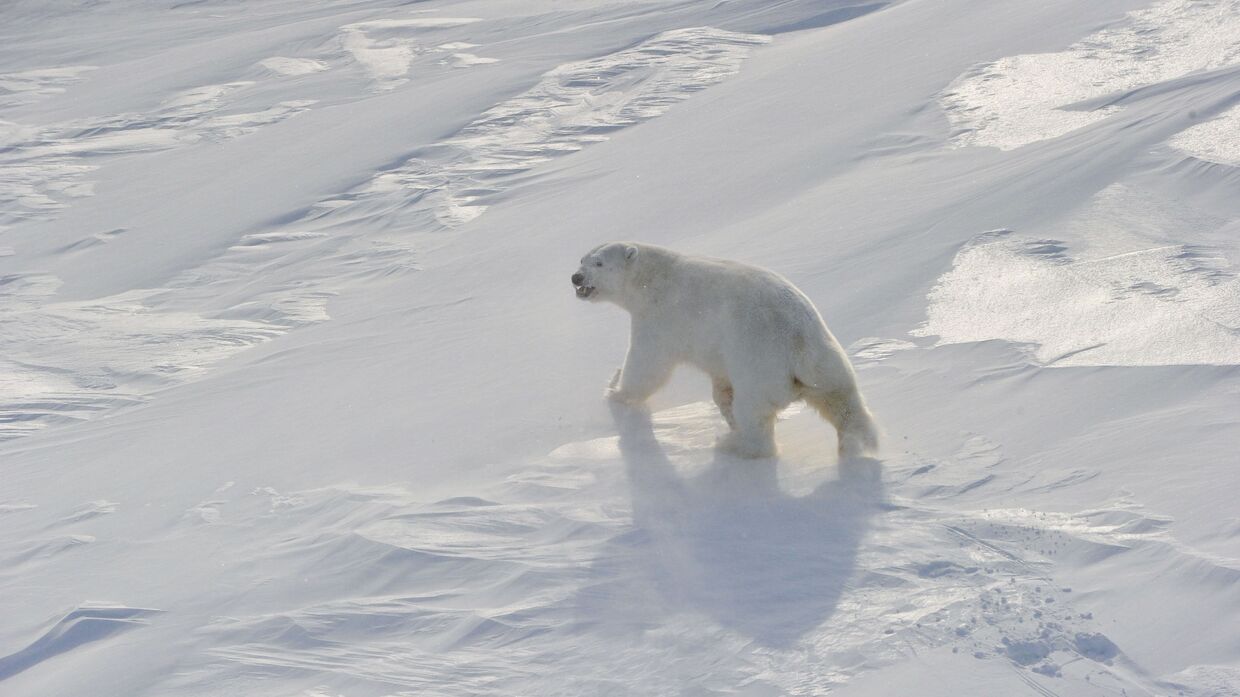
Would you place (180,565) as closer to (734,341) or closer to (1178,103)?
(734,341)

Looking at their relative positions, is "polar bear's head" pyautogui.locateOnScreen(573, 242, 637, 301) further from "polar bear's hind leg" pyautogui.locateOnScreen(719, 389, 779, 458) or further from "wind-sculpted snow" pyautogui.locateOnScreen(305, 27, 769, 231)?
"wind-sculpted snow" pyautogui.locateOnScreen(305, 27, 769, 231)

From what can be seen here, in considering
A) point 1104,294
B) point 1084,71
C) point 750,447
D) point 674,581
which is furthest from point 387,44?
point 674,581

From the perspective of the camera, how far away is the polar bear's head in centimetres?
590

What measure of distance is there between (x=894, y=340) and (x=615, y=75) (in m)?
6.95

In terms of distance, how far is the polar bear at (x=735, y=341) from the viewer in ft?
16.3

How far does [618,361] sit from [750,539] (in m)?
2.39

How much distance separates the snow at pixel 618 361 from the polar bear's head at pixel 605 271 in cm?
58

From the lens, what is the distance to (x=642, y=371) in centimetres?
579

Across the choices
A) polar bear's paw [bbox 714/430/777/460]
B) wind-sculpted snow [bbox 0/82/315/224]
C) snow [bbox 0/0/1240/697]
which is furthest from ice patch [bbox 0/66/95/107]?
polar bear's paw [bbox 714/430/777/460]

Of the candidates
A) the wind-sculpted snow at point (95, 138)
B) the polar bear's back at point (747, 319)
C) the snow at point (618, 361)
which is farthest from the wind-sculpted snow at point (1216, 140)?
the wind-sculpted snow at point (95, 138)

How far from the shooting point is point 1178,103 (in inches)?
337

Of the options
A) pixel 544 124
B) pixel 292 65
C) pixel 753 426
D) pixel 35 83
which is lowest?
pixel 753 426

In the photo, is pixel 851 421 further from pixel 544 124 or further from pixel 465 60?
pixel 465 60

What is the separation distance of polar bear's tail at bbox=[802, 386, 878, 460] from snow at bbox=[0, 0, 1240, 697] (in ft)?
0.41
